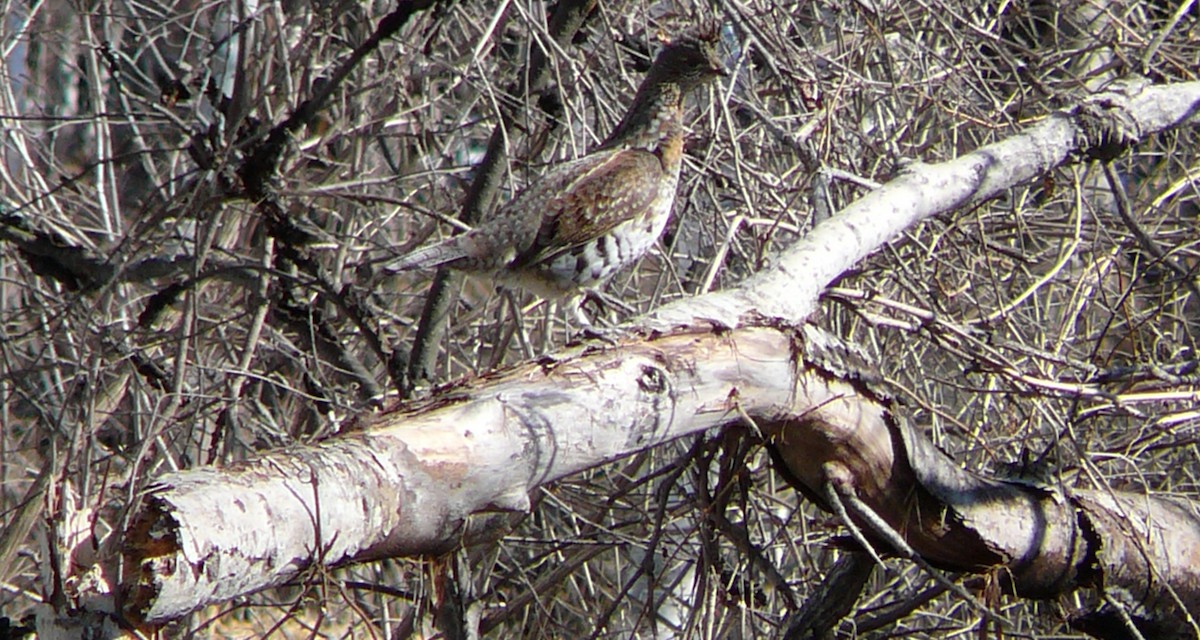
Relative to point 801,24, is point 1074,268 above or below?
below

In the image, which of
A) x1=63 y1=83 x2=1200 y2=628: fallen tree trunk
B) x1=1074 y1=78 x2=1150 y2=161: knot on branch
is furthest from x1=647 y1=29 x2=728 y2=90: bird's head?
x1=1074 y1=78 x2=1150 y2=161: knot on branch

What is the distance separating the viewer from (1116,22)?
536 centimetres

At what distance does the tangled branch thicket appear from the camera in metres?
4.43

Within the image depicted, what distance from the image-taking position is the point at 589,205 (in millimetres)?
4492

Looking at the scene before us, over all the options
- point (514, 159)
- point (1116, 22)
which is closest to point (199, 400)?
point (514, 159)

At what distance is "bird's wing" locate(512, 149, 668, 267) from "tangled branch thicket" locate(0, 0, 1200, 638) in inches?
13.4

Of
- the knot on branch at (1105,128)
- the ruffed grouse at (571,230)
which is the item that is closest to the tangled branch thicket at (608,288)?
the knot on branch at (1105,128)

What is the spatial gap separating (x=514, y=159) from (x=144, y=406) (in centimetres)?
185

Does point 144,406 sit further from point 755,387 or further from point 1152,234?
point 1152,234

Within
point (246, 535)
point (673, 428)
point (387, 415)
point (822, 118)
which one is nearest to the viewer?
point (246, 535)

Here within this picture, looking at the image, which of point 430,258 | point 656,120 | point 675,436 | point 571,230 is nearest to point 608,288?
point 656,120

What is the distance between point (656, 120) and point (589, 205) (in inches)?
20.7

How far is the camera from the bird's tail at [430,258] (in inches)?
170

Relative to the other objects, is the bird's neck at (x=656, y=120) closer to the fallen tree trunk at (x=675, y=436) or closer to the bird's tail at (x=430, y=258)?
the bird's tail at (x=430, y=258)
